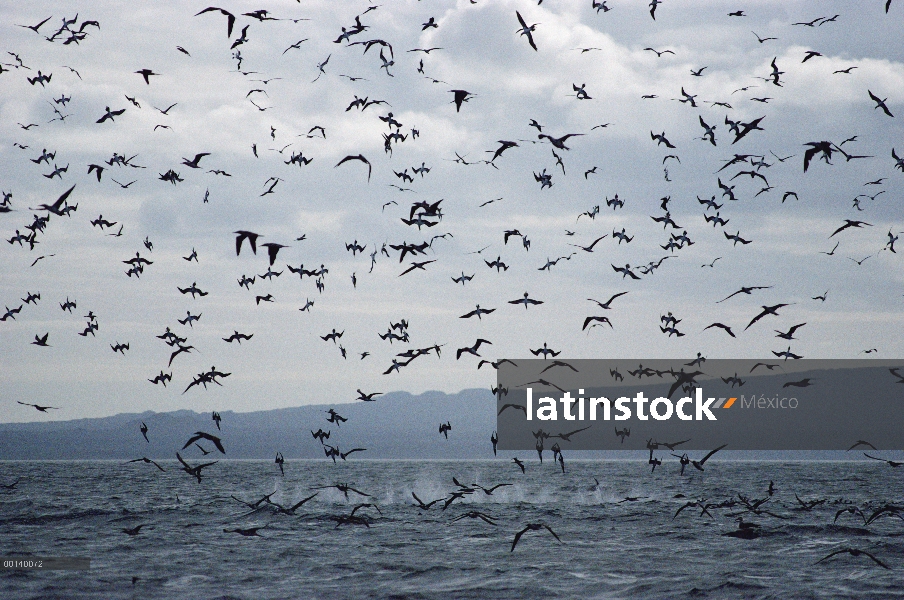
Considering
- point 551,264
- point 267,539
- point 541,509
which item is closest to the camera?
point 551,264

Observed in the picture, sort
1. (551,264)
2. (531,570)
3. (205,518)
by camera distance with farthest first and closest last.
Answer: (205,518) → (551,264) → (531,570)

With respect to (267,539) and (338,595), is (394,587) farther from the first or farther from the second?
(267,539)

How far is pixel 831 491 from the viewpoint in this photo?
10412 centimetres

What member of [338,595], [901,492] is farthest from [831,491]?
[338,595]

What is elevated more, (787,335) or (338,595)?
(787,335)

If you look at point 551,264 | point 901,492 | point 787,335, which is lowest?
point 901,492

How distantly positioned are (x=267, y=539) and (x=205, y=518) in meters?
16.7
